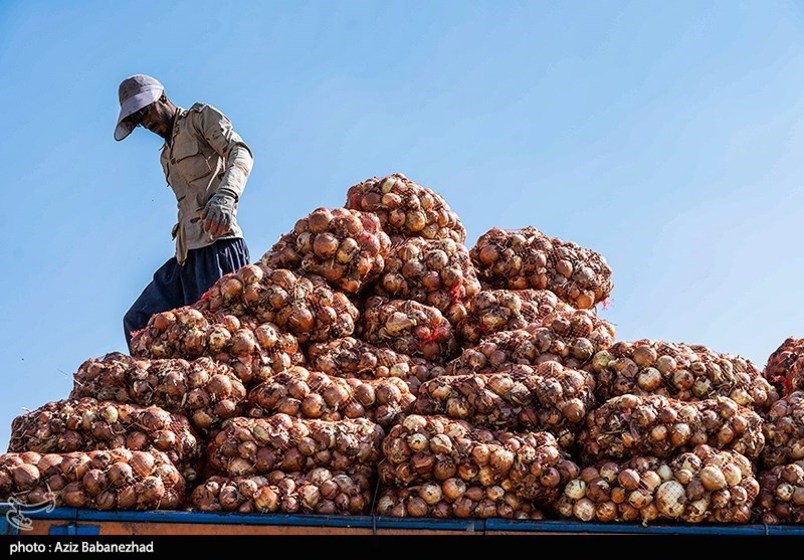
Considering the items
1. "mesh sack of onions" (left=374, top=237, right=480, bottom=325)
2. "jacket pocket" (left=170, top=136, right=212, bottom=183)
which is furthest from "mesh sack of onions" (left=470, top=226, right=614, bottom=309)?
"jacket pocket" (left=170, top=136, right=212, bottom=183)

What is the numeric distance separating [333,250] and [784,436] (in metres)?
2.37

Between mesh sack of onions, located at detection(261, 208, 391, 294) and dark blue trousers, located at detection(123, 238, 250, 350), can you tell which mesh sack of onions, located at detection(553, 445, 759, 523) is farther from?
dark blue trousers, located at detection(123, 238, 250, 350)

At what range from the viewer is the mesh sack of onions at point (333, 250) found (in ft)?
16.5

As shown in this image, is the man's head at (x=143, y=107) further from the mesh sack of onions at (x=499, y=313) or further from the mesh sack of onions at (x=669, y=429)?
the mesh sack of onions at (x=669, y=429)

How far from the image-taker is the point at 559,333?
4.79 meters

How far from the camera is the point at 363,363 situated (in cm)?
486

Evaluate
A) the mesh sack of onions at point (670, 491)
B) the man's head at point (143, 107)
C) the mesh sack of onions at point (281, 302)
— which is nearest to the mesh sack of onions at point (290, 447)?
the mesh sack of onions at point (281, 302)

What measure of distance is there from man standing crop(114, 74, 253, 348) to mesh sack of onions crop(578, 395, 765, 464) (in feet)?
9.05

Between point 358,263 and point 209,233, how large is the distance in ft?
3.97

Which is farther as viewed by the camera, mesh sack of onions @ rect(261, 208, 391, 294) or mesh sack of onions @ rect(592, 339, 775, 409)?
mesh sack of onions @ rect(261, 208, 391, 294)

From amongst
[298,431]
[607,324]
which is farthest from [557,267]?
[298,431]

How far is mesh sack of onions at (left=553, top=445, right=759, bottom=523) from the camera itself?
3949 millimetres

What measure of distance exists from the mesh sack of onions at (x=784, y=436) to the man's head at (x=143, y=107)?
13.8 feet

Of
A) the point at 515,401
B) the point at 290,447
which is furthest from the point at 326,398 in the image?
the point at 515,401
